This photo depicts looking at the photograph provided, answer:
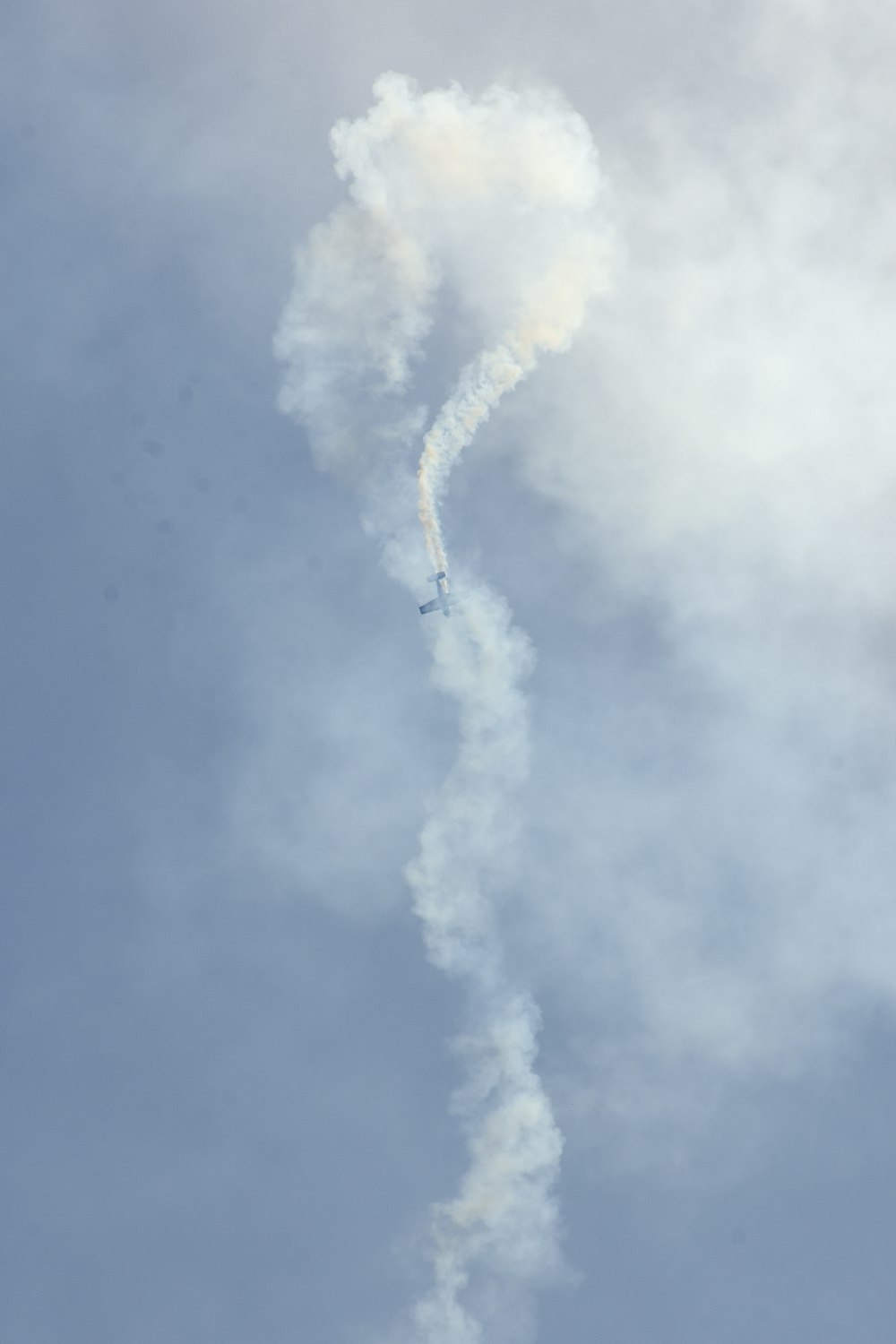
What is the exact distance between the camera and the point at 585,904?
9375 cm

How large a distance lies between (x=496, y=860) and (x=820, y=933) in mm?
17288

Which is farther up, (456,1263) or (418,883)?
(418,883)

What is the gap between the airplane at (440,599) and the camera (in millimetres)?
88062

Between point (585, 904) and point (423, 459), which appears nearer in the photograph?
point (423, 459)

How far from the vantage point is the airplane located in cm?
8806

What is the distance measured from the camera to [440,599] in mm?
88375

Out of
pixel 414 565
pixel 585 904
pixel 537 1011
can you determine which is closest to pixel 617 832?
pixel 585 904

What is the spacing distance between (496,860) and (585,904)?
5.75m

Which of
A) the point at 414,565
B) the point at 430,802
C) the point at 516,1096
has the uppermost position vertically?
the point at 414,565

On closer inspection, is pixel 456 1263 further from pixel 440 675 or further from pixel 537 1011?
pixel 440 675

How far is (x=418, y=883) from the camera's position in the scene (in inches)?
3593

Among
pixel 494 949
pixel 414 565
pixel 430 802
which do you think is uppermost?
pixel 414 565

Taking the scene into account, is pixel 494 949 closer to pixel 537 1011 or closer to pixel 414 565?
pixel 537 1011

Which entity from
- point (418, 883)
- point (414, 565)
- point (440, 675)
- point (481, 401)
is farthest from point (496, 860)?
point (481, 401)
